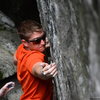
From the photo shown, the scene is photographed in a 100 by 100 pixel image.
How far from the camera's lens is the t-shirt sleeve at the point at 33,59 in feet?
13.2

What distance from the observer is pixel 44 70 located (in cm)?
369

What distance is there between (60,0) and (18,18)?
579 cm

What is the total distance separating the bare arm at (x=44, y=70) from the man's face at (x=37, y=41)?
60cm

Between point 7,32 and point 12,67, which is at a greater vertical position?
point 7,32

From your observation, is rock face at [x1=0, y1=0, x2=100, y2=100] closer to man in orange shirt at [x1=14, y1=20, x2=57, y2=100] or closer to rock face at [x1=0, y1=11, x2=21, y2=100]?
man in orange shirt at [x1=14, y1=20, x2=57, y2=100]

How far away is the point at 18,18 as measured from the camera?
930cm

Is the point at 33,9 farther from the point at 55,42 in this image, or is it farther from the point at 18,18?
the point at 55,42

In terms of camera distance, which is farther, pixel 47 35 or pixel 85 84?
pixel 47 35

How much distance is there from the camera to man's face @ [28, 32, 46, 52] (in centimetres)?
438

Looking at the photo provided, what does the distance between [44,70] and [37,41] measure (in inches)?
31.5

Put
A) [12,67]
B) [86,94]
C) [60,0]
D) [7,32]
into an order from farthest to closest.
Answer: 1. [7,32]
2. [12,67]
3. [60,0]
4. [86,94]

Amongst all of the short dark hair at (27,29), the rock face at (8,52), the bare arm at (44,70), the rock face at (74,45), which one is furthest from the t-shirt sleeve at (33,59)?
the rock face at (8,52)

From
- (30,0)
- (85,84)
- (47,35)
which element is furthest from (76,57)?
(30,0)

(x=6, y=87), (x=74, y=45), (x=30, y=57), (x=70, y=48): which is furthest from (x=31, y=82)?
(x=74, y=45)
